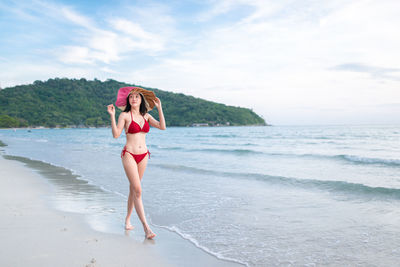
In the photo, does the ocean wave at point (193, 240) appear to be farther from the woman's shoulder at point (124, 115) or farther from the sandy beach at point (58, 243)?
the woman's shoulder at point (124, 115)

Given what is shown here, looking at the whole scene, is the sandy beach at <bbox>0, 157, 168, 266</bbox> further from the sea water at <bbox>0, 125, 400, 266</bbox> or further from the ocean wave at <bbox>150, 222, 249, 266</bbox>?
the ocean wave at <bbox>150, 222, 249, 266</bbox>

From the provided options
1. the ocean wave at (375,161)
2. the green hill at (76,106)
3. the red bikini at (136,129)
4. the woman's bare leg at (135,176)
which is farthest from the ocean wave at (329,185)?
the green hill at (76,106)

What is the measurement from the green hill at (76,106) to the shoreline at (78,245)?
11283 centimetres

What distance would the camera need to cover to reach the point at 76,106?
12481 centimetres

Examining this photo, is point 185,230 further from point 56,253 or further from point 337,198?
point 337,198

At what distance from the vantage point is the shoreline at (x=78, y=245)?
139 inches

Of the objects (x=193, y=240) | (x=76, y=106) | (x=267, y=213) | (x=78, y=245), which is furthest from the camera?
(x=76, y=106)

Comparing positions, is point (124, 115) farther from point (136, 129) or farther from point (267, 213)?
point (267, 213)

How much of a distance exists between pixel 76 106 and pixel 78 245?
131 m

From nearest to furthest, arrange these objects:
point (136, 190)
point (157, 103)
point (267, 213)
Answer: point (136, 190) → point (157, 103) → point (267, 213)

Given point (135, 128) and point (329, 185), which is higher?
point (135, 128)

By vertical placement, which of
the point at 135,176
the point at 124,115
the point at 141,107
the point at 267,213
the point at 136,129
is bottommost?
the point at 267,213

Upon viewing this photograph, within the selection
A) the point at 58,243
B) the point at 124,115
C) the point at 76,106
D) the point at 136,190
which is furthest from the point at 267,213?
the point at 76,106

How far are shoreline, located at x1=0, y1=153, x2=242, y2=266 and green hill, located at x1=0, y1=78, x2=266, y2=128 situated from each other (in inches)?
4442
